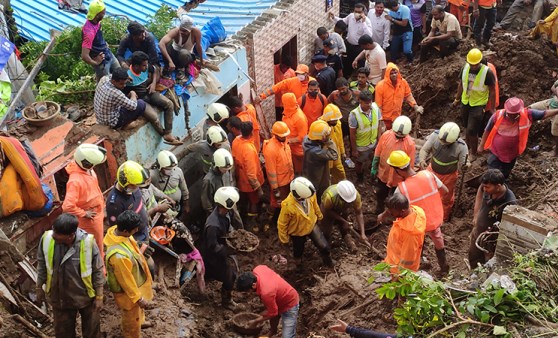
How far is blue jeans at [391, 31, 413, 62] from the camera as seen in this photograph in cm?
1357

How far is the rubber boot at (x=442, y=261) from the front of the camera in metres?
8.05

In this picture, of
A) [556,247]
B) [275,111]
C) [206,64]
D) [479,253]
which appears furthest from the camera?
[275,111]

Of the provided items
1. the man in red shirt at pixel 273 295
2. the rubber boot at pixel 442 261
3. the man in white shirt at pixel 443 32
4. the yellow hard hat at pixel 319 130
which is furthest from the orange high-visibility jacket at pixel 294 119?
the man in white shirt at pixel 443 32

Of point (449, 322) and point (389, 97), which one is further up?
point (449, 322)

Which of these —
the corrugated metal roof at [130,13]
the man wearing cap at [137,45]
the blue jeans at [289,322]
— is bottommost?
the blue jeans at [289,322]

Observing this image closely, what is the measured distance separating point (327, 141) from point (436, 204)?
81.0 inches

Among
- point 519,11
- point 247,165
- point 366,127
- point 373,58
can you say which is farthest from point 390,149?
point 519,11

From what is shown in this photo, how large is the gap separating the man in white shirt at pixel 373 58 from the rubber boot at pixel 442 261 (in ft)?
16.0

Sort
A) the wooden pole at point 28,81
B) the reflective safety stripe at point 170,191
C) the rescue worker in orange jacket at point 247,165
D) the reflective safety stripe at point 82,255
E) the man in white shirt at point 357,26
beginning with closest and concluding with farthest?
the reflective safety stripe at point 82,255 < the wooden pole at point 28,81 < the reflective safety stripe at point 170,191 < the rescue worker in orange jacket at point 247,165 < the man in white shirt at point 357,26

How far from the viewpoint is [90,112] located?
8.98m

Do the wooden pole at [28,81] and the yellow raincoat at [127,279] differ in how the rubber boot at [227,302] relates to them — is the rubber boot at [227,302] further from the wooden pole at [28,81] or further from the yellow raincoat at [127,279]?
the wooden pole at [28,81]

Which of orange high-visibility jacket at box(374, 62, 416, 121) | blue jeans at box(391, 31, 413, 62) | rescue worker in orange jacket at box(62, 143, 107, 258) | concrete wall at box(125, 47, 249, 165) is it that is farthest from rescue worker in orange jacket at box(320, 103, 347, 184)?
blue jeans at box(391, 31, 413, 62)

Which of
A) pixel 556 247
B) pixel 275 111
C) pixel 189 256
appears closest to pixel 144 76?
pixel 189 256

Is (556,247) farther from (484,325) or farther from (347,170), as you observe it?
(347,170)
